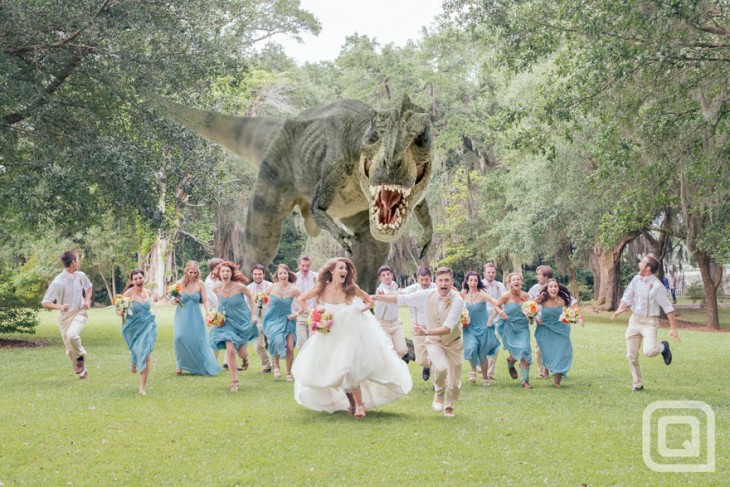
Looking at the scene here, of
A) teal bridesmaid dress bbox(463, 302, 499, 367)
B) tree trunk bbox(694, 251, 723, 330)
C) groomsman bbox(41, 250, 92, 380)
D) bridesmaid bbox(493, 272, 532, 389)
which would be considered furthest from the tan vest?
tree trunk bbox(694, 251, 723, 330)

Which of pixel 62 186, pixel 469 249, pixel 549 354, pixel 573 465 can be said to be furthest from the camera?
pixel 469 249

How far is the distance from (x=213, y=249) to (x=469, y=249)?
12.7 m

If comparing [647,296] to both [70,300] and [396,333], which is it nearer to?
[396,333]

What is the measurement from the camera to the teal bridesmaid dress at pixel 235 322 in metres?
10.0

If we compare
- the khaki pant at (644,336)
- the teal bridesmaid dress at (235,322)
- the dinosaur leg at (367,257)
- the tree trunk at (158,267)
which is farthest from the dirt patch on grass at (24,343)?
the tree trunk at (158,267)

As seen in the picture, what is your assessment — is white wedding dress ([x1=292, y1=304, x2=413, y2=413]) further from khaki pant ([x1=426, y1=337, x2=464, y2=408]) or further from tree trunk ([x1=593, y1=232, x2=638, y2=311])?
tree trunk ([x1=593, y1=232, x2=638, y2=311])

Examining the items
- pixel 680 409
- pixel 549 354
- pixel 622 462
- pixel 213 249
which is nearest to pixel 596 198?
pixel 549 354

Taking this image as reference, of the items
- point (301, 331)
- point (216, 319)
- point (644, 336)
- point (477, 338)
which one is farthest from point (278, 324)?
point (644, 336)

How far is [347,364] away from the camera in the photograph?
7.22m

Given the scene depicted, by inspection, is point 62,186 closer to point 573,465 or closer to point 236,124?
point 236,124

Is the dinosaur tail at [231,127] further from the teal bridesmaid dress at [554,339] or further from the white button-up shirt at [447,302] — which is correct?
the teal bridesmaid dress at [554,339]

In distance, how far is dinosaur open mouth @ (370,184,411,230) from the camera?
7.38 m

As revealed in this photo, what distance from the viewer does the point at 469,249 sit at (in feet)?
112

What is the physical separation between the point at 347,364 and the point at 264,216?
3.34 meters
